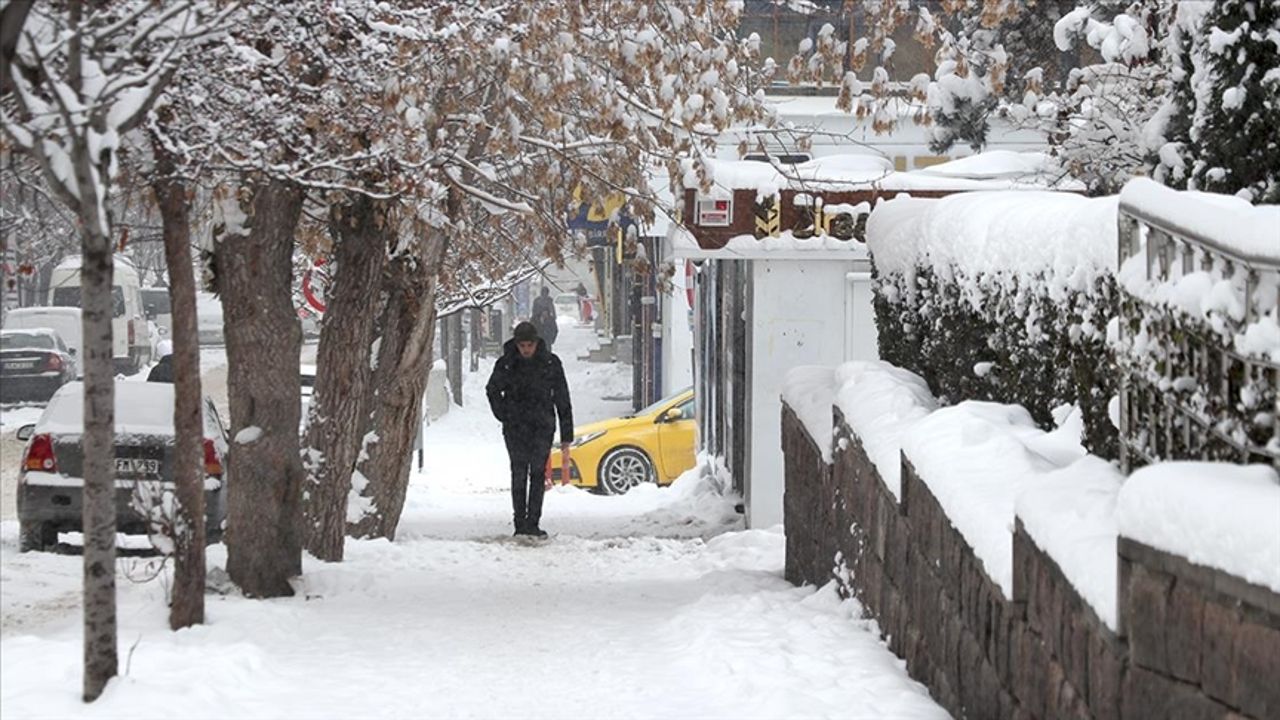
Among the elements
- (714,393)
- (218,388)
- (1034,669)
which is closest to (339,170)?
(1034,669)

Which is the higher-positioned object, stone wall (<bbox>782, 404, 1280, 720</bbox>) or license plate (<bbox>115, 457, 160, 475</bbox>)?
stone wall (<bbox>782, 404, 1280, 720</bbox>)

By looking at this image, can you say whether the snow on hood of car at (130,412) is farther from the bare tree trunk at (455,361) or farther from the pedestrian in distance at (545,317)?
the pedestrian in distance at (545,317)

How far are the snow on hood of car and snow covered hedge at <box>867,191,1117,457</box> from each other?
6779mm

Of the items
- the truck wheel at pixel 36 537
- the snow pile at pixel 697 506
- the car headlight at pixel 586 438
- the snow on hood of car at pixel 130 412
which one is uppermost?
the snow on hood of car at pixel 130 412

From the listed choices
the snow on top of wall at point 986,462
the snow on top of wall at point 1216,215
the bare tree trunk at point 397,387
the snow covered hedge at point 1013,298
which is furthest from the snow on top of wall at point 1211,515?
the bare tree trunk at point 397,387

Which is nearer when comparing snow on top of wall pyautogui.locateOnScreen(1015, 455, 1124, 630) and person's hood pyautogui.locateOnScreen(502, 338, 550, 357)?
snow on top of wall pyautogui.locateOnScreen(1015, 455, 1124, 630)

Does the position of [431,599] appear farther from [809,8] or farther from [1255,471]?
[1255,471]

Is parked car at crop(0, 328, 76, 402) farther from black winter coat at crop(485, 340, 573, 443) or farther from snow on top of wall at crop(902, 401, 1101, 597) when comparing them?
snow on top of wall at crop(902, 401, 1101, 597)

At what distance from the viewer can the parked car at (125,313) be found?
4791 centimetres

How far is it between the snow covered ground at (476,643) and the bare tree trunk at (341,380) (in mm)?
407

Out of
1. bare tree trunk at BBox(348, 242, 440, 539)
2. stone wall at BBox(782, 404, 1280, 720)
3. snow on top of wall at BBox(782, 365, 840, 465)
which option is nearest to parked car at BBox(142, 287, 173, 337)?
bare tree trunk at BBox(348, 242, 440, 539)

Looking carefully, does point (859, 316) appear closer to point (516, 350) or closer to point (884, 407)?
point (516, 350)

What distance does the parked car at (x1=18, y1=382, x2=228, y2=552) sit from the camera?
15.1 metres

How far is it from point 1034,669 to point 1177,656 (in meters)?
1.33
